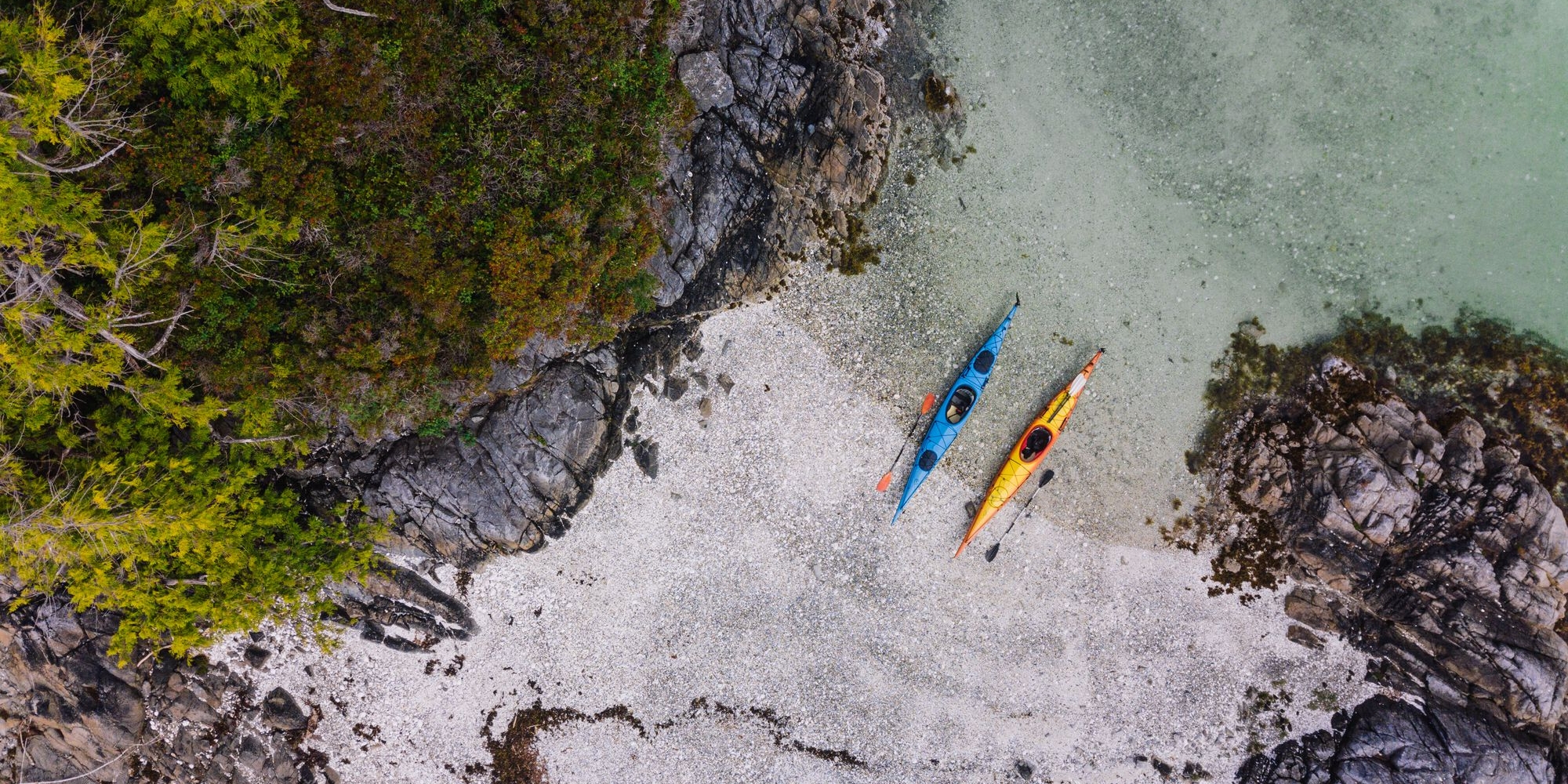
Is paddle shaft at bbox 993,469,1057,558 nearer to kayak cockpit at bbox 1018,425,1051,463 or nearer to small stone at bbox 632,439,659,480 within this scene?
kayak cockpit at bbox 1018,425,1051,463

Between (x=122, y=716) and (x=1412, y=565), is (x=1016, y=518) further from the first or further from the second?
(x=122, y=716)

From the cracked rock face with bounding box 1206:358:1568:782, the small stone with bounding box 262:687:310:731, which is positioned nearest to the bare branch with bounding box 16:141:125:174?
the small stone with bounding box 262:687:310:731

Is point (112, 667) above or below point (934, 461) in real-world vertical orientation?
below

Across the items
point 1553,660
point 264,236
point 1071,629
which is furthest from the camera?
point 1071,629

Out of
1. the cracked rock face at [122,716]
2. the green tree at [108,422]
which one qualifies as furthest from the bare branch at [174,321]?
the cracked rock face at [122,716]

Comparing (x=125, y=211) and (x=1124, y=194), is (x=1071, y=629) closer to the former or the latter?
Answer: (x=1124, y=194)

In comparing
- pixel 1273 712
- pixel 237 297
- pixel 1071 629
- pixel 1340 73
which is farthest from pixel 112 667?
pixel 1340 73
